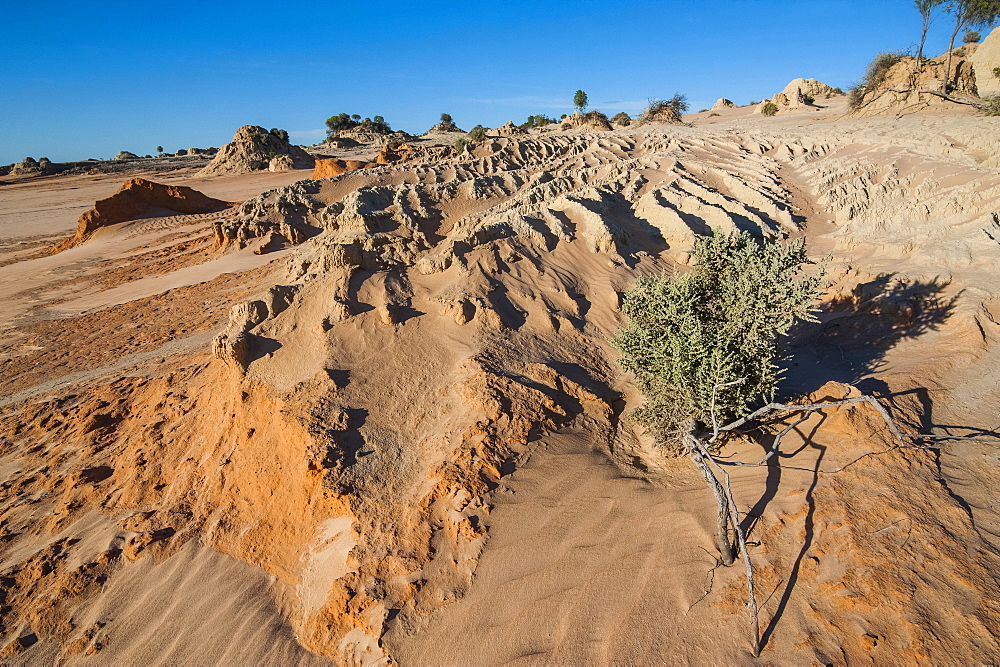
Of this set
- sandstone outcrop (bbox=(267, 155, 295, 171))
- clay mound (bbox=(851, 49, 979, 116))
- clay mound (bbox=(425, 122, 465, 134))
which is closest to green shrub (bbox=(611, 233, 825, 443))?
clay mound (bbox=(851, 49, 979, 116))

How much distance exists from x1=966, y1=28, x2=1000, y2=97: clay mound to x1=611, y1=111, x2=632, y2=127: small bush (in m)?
18.4

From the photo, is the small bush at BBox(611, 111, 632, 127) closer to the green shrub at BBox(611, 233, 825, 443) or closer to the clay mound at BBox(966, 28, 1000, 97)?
the clay mound at BBox(966, 28, 1000, 97)

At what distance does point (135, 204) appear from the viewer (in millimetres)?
20000

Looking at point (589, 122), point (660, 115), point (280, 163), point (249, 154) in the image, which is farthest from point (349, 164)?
point (660, 115)

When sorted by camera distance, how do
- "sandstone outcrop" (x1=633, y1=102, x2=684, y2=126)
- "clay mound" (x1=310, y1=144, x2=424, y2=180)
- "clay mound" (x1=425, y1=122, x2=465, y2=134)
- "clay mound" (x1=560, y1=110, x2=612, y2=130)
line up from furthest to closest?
"clay mound" (x1=425, y1=122, x2=465, y2=134) < "sandstone outcrop" (x1=633, y1=102, x2=684, y2=126) < "clay mound" (x1=560, y1=110, x2=612, y2=130) < "clay mound" (x1=310, y1=144, x2=424, y2=180)

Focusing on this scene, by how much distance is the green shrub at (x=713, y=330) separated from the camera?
441cm

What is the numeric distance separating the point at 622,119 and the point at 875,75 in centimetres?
1529

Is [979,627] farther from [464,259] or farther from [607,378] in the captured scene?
[464,259]

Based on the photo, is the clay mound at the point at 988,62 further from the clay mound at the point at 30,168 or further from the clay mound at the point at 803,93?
the clay mound at the point at 30,168

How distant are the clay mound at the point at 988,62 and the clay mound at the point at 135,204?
39.1m

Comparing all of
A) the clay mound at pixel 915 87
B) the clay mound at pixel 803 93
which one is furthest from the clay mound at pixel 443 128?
the clay mound at pixel 915 87

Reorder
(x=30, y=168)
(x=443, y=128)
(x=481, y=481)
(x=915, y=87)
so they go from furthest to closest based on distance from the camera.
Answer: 1. (x=443, y=128)
2. (x=30, y=168)
3. (x=915, y=87)
4. (x=481, y=481)

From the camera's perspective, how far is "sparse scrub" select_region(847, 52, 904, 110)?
22.5 meters

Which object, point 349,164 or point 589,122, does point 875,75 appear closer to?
point 589,122
